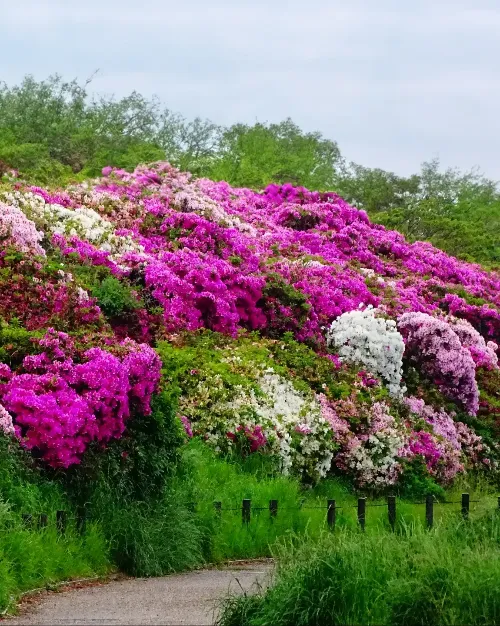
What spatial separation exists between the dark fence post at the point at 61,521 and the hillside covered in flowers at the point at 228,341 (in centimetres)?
118

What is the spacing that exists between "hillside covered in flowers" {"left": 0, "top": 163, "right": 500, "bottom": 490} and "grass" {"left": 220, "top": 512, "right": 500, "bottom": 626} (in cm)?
486

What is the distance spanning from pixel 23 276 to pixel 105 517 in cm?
536

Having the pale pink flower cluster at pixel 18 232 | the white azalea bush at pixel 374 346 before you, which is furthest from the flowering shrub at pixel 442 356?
the pale pink flower cluster at pixel 18 232

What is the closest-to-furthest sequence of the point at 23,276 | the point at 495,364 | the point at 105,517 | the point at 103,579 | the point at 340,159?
the point at 103,579
the point at 105,517
the point at 23,276
the point at 495,364
the point at 340,159

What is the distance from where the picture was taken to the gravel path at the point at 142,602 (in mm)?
10391

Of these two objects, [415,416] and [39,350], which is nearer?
[39,350]

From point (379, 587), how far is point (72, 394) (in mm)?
6354

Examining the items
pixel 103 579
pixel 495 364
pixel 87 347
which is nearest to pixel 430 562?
pixel 103 579

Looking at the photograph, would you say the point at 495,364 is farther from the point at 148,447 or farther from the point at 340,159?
the point at 340,159

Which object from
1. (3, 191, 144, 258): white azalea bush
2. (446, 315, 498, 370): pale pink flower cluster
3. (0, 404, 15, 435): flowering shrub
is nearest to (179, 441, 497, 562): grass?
(0, 404, 15, 435): flowering shrub

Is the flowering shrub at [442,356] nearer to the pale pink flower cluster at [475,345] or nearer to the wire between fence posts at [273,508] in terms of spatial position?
the pale pink flower cluster at [475,345]

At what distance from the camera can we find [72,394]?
14.7m

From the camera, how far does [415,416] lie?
22578 millimetres

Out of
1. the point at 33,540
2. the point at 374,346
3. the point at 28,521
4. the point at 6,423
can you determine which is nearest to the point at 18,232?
the point at 6,423
